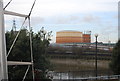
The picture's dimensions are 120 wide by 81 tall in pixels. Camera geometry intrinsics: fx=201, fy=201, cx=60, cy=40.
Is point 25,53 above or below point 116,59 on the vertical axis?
above

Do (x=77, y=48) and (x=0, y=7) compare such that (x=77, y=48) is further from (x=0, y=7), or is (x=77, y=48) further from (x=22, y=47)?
(x=0, y=7)

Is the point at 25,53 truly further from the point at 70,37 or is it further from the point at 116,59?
the point at 70,37

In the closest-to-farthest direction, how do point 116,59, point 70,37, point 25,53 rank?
point 25,53
point 116,59
point 70,37

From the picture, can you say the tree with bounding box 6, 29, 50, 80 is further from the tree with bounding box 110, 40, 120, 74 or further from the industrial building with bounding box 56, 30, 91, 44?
the industrial building with bounding box 56, 30, 91, 44

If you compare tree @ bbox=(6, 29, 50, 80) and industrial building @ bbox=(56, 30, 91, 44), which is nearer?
tree @ bbox=(6, 29, 50, 80)

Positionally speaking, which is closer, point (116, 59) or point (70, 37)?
point (116, 59)

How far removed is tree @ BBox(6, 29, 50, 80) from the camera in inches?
274

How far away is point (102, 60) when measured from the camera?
1622 cm

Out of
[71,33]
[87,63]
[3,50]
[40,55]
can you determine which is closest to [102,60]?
[87,63]

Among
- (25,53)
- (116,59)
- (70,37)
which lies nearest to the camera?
(25,53)

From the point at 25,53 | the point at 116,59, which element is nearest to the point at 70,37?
the point at 116,59

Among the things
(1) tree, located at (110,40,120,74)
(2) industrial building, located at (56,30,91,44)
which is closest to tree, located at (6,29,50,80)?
(1) tree, located at (110,40,120,74)

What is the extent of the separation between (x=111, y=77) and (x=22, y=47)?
5.67 m

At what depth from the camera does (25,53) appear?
7301 millimetres
